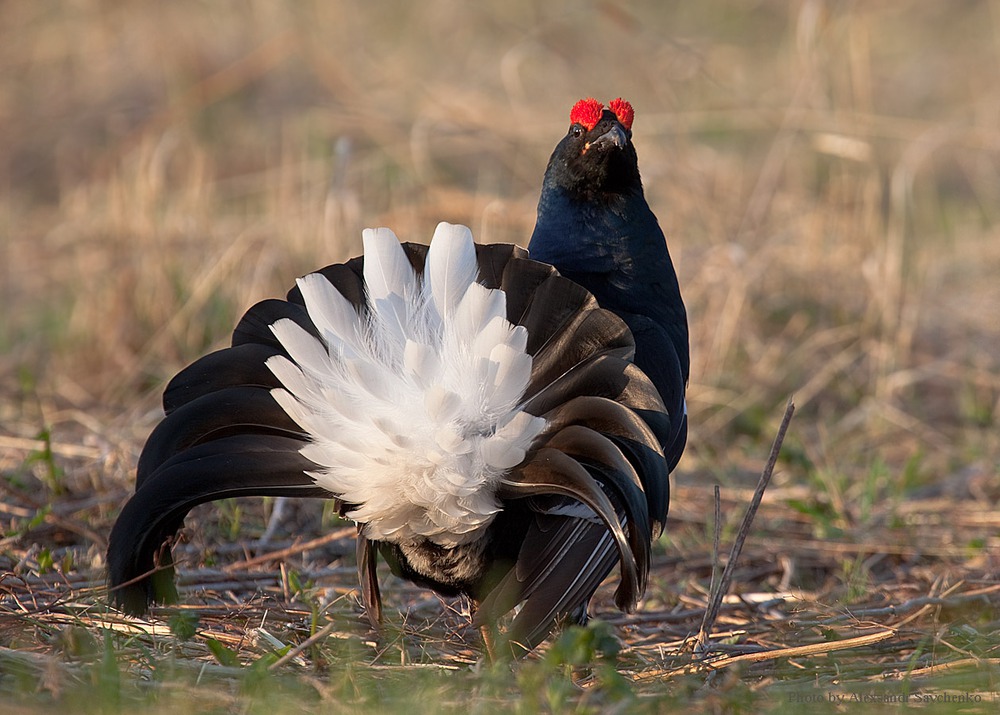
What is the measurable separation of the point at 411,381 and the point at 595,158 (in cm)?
102

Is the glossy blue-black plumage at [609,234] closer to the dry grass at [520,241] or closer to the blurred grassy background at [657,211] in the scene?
the dry grass at [520,241]

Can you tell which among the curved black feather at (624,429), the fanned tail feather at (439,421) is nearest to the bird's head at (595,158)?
the fanned tail feather at (439,421)

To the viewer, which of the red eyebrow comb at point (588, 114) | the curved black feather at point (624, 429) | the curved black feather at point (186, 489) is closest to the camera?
the curved black feather at point (624, 429)

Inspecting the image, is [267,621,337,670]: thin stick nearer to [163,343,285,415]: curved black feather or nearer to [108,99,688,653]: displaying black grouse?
[108,99,688,653]: displaying black grouse

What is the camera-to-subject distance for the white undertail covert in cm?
226

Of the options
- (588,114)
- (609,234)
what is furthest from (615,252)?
(588,114)

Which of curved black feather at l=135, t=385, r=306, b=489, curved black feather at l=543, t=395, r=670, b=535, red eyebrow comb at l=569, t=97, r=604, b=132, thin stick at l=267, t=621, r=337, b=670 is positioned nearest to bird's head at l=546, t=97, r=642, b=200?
red eyebrow comb at l=569, t=97, r=604, b=132

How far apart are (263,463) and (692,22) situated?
402 inches

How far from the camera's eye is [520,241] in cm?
565

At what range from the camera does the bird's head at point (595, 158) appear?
300cm

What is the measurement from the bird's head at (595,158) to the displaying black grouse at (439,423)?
77 centimetres

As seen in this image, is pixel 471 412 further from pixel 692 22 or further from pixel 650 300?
Answer: pixel 692 22

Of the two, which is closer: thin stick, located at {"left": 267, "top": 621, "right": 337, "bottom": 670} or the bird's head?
thin stick, located at {"left": 267, "top": 621, "right": 337, "bottom": 670}

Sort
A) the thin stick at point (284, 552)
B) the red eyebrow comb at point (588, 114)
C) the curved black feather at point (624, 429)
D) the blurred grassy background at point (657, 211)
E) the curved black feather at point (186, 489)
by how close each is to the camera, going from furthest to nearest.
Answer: the blurred grassy background at point (657, 211), the thin stick at point (284, 552), the red eyebrow comb at point (588, 114), the curved black feather at point (186, 489), the curved black feather at point (624, 429)
